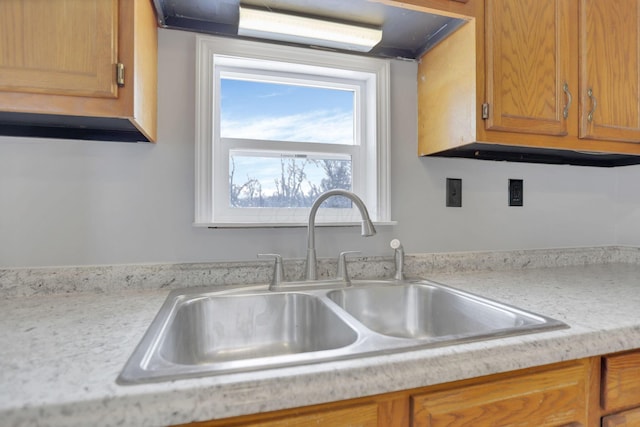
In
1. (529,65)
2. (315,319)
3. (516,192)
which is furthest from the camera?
(516,192)

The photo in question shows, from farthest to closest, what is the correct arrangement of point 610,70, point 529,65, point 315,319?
point 610,70, point 529,65, point 315,319

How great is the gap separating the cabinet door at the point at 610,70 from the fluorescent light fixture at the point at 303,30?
0.75 m

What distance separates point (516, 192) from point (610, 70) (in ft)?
1.77

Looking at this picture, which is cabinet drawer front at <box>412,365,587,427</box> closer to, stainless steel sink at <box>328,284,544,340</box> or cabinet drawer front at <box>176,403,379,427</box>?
cabinet drawer front at <box>176,403,379,427</box>

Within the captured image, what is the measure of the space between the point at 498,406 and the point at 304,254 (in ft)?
2.43

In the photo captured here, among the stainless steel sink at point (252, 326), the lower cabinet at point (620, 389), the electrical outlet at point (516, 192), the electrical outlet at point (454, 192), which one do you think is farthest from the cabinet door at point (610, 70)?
the stainless steel sink at point (252, 326)

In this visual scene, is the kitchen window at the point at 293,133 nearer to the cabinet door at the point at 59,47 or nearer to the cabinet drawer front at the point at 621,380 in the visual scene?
the cabinet door at the point at 59,47

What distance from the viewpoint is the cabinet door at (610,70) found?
1173 mm

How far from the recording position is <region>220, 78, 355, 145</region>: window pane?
4.17 ft

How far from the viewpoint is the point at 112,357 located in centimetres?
56

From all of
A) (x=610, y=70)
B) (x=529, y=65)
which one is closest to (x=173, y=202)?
(x=529, y=65)

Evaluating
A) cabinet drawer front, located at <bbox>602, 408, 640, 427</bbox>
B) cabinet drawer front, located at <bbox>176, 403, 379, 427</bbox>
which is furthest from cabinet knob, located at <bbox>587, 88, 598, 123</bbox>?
cabinet drawer front, located at <bbox>176, 403, 379, 427</bbox>

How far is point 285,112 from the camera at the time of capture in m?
1.32

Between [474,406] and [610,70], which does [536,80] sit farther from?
[474,406]
